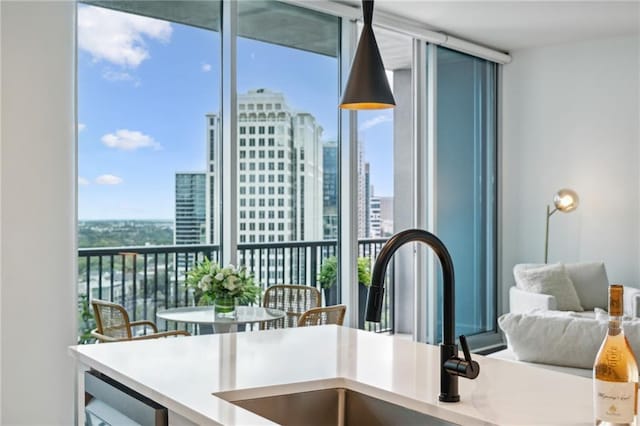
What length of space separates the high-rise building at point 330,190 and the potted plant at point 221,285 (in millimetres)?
1402

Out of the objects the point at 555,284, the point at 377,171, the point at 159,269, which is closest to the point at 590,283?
the point at 555,284

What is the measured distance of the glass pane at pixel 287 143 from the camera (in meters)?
4.87

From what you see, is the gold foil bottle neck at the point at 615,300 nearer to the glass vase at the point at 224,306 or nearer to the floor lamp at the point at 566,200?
Result: the glass vase at the point at 224,306

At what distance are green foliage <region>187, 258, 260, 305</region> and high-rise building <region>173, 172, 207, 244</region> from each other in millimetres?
501

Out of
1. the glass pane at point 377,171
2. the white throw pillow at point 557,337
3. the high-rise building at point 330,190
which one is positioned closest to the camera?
the white throw pillow at point 557,337

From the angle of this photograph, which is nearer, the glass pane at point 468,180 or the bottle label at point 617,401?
the bottle label at point 617,401

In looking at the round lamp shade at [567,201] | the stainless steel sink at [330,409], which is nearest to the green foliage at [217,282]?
the stainless steel sink at [330,409]

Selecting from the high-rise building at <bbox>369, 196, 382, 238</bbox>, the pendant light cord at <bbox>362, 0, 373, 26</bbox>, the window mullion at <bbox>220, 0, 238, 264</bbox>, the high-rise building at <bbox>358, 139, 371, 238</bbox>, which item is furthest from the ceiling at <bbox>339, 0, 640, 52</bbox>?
the pendant light cord at <bbox>362, 0, 373, 26</bbox>

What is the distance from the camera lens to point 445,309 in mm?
1520

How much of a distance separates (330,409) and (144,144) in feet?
9.75

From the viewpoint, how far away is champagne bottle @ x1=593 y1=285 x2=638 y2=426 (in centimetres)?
122

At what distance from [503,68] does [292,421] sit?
6.16 metres

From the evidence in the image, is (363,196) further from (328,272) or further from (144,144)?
(144,144)

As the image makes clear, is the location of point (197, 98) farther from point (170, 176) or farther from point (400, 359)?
point (400, 359)
